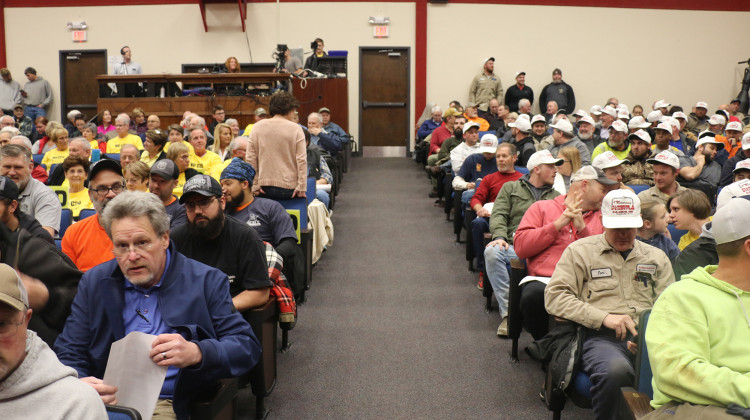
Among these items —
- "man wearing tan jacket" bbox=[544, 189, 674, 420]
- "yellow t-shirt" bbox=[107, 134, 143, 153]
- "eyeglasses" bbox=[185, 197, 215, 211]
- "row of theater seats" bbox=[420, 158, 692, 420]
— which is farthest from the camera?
"yellow t-shirt" bbox=[107, 134, 143, 153]

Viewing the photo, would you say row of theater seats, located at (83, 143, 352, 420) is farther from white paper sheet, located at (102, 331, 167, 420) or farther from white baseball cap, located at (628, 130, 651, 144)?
white baseball cap, located at (628, 130, 651, 144)

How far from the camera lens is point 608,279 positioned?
10.5 feet

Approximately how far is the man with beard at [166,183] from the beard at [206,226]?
2.65 feet

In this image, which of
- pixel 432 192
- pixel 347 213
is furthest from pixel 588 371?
pixel 432 192

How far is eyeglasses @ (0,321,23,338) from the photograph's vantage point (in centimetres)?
143

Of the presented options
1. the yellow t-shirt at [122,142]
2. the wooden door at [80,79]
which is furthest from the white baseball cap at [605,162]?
the wooden door at [80,79]

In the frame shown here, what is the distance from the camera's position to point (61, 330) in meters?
2.50

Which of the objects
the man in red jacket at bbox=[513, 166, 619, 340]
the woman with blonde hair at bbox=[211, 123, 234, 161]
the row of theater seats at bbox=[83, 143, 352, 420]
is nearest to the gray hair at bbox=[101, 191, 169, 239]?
the row of theater seats at bbox=[83, 143, 352, 420]

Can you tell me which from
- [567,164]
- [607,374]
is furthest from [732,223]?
[567,164]

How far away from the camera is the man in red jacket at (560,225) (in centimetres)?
Answer: 387

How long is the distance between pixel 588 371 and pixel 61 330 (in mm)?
2004

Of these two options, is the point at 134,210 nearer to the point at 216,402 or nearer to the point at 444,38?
the point at 216,402

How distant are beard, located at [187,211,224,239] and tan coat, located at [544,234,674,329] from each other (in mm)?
1459

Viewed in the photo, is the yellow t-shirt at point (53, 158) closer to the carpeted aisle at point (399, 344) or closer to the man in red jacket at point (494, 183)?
the carpeted aisle at point (399, 344)
